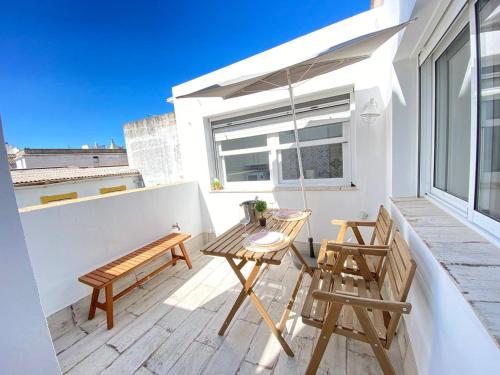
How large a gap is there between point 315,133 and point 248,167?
4.02 ft

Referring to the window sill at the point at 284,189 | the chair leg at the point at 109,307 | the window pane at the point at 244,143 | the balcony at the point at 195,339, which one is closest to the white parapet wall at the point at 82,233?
the balcony at the point at 195,339

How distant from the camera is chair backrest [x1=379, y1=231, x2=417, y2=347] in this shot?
1004 millimetres

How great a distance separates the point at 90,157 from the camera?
13.1m

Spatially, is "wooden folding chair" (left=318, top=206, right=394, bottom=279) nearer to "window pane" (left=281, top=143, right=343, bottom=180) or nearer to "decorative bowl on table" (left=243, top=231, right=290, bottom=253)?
"decorative bowl on table" (left=243, top=231, right=290, bottom=253)

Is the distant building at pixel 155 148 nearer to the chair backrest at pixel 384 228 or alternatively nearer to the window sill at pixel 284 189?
the window sill at pixel 284 189

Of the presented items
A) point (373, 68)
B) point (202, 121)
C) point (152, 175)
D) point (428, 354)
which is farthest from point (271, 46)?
point (152, 175)

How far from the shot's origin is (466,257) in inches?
34.3

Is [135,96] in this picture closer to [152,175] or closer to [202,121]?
[152,175]

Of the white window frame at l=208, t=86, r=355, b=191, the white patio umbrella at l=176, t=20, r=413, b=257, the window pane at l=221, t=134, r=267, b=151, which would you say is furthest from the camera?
the window pane at l=221, t=134, r=267, b=151

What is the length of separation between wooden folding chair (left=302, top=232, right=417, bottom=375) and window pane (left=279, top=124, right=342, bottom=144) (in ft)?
5.94

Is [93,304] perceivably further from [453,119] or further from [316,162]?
[453,119]

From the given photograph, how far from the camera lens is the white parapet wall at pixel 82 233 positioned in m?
1.87

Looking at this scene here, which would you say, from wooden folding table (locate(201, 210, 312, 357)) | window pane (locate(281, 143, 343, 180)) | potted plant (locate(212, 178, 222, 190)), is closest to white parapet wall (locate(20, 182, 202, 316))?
potted plant (locate(212, 178, 222, 190))

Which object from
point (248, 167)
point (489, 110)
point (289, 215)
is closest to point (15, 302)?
point (289, 215)
